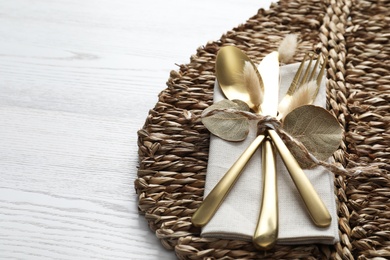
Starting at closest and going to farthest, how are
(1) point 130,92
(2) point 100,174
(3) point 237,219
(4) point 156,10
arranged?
(3) point 237,219 → (2) point 100,174 → (1) point 130,92 → (4) point 156,10

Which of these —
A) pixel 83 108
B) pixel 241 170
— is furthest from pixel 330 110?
pixel 83 108

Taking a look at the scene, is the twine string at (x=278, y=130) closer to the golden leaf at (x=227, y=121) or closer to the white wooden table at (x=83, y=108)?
the golden leaf at (x=227, y=121)

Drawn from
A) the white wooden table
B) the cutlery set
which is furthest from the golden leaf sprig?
the white wooden table

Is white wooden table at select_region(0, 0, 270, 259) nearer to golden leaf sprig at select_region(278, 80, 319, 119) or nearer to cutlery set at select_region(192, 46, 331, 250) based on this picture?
cutlery set at select_region(192, 46, 331, 250)

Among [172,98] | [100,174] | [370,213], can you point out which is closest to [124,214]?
[100,174]

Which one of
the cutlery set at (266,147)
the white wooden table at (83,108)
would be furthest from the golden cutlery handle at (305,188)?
the white wooden table at (83,108)

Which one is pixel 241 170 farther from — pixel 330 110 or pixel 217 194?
pixel 330 110

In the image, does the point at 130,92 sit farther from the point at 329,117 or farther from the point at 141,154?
the point at 329,117
